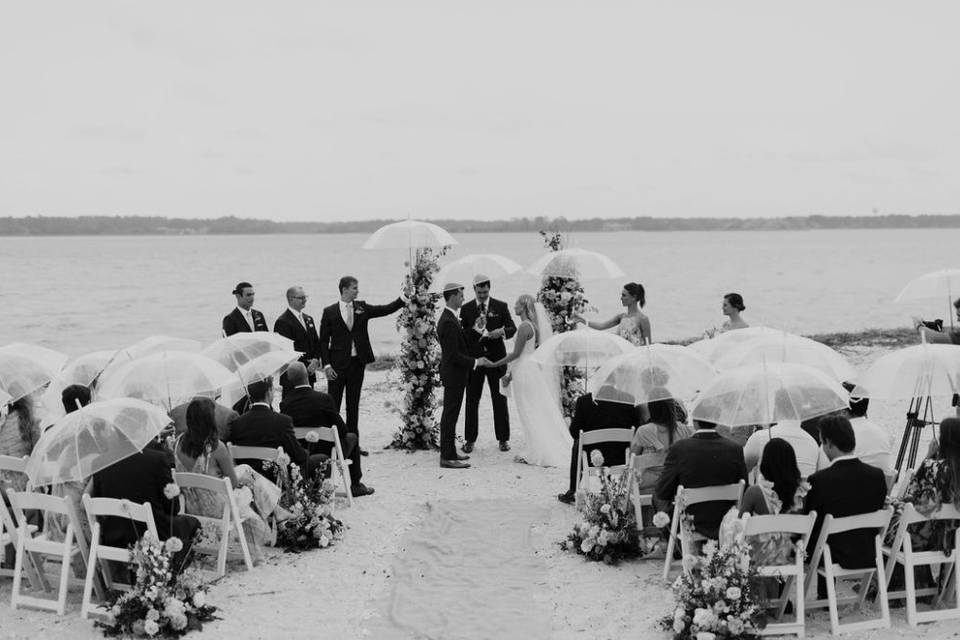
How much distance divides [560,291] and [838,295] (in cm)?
4983

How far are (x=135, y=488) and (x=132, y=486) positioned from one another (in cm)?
3

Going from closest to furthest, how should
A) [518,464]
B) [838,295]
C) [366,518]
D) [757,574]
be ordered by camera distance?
1. [757,574]
2. [366,518]
3. [518,464]
4. [838,295]

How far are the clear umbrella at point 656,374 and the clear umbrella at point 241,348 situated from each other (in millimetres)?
3470

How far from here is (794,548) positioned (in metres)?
6.52

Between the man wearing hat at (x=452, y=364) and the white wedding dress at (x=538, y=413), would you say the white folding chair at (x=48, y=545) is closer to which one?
the man wearing hat at (x=452, y=364)

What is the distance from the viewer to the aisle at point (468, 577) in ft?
22.4

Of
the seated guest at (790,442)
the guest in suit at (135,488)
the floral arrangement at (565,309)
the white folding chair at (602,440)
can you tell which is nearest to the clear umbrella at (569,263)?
the floral arrangement at (565,309)

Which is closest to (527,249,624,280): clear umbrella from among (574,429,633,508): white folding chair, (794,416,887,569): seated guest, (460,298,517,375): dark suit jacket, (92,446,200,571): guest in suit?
(460,298,517,375): dark suit jacket

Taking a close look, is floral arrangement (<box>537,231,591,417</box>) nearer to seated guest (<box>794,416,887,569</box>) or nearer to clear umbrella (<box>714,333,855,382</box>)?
clear umbrella (<box>714,333,855,382</box>)

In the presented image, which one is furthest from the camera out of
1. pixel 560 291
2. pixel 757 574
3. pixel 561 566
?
pixel 560 291

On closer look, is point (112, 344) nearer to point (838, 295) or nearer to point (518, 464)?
point (518, 464)

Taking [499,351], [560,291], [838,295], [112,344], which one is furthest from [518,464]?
[838,295]

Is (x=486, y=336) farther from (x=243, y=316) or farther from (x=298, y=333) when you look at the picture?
(x=243, y=316)

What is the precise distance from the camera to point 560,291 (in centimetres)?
1335
